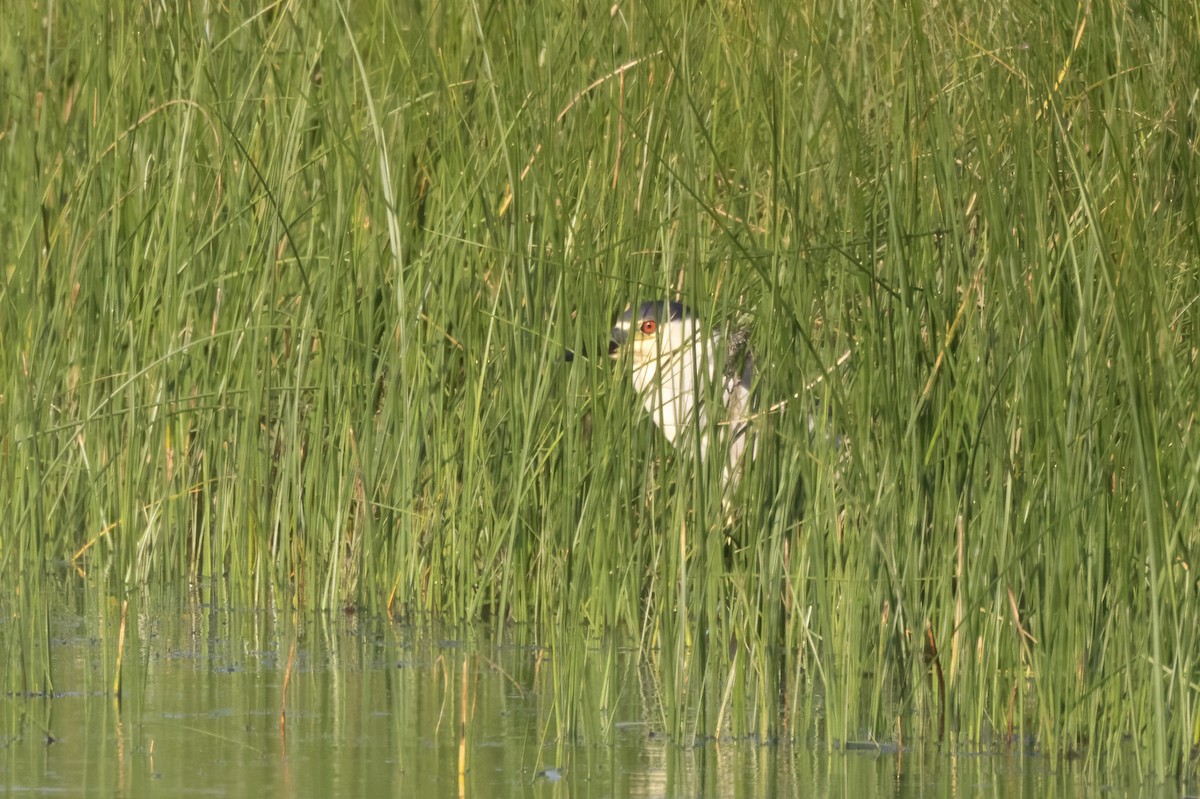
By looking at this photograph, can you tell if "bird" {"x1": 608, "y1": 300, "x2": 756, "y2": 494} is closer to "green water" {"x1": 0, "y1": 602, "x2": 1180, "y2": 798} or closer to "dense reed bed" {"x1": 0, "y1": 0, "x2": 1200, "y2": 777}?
"dense reed bed" {"x1": 0, "y1": 0, "x2": 1200, "y2": 777}

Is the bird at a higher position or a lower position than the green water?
higher

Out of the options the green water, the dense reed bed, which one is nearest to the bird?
the dense reed bed

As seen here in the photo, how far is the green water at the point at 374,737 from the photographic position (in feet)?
11.5

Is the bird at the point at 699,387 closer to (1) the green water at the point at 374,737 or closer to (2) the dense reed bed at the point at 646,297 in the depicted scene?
(2) the dense reed bed at the point at 646,297

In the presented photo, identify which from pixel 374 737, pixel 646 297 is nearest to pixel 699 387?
pixel 646 297

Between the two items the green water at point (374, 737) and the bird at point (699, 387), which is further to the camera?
the bird at point (699, 387)

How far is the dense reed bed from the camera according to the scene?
12.0 feet

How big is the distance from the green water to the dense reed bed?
10 centimetres

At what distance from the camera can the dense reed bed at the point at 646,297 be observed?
3668 millimetres

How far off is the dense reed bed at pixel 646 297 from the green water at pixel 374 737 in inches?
4.1

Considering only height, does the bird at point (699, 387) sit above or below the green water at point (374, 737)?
above

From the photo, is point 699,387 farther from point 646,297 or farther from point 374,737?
point 374,737

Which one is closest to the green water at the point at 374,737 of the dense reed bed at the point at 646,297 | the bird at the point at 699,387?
the dense reed bed at the point at 646,297

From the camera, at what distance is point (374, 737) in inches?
154
